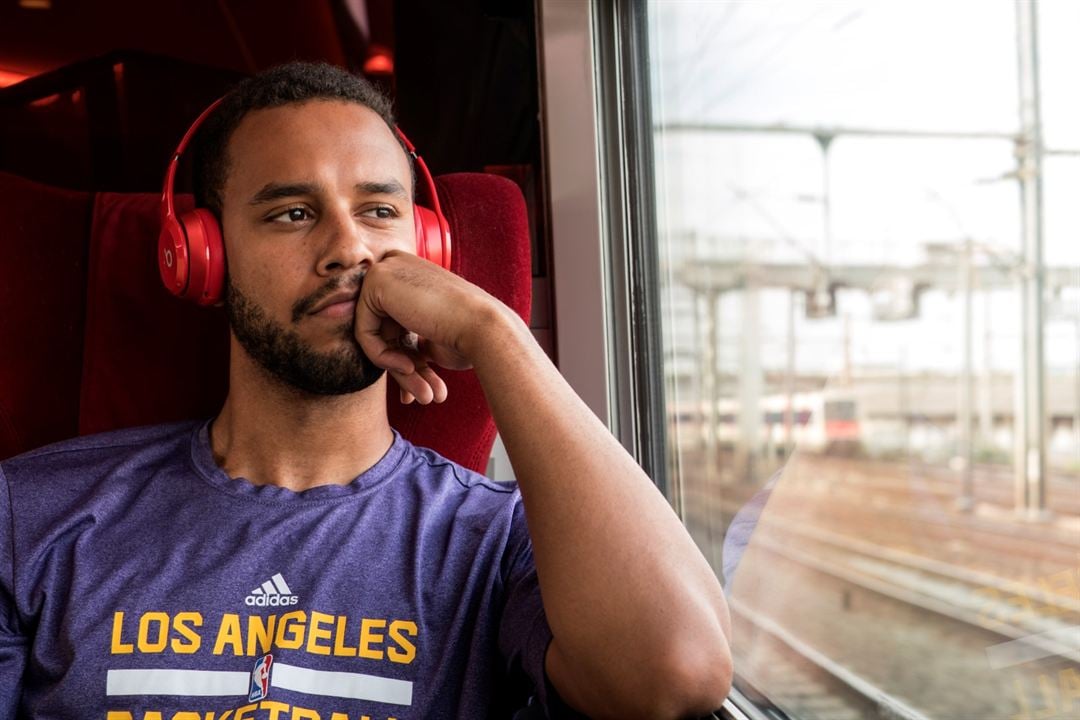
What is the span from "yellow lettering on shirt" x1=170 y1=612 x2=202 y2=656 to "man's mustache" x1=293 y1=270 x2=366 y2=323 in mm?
426

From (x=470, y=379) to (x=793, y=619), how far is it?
2.80 ft

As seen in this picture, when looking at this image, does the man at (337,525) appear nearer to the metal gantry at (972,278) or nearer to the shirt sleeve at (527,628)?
the shirt sleeve at (527,628)

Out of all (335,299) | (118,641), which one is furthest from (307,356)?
(118,641)

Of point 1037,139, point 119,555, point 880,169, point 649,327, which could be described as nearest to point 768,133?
point 880,169

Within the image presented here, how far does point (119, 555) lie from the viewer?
1.17m

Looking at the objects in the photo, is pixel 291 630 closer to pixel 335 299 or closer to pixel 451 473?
pixel 451 473

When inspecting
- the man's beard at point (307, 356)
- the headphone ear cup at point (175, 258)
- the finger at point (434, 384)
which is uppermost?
the headphone ear cup at point (175, 258)

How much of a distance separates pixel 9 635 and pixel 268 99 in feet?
2.78

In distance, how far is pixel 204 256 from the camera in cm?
127

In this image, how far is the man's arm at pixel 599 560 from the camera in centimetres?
89

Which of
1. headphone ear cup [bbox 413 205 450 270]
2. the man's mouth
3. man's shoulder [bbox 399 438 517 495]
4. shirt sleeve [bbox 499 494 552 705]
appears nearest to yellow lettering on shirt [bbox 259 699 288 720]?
shirt sleeve [bbox 499 494 552 705]

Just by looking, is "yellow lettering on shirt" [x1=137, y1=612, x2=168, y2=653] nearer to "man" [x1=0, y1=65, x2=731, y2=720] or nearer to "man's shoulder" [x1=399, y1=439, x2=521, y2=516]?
"man" [x1=0, y1=65, x2=731, y2=720]

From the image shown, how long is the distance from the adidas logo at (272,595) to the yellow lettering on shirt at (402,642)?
134mm

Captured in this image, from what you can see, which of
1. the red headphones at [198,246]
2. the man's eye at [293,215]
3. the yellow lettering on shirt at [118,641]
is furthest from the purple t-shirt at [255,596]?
the man's eye at [293,215]
